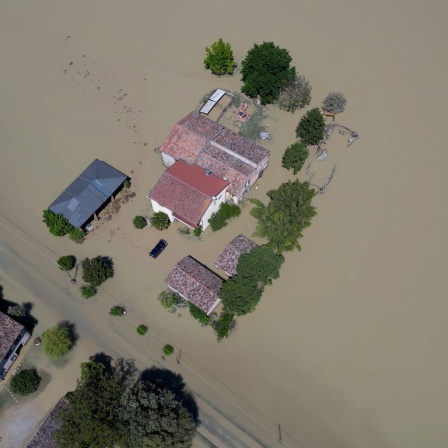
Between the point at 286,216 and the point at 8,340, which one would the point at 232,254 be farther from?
the point at 8,340

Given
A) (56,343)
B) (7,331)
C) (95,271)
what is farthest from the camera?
(95,271)

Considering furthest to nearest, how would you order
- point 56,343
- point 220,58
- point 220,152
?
point 220,58 < point 220,152 < point 56,343

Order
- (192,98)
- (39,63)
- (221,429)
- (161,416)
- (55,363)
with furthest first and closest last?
(39,63), (192,98), (55,363), (221,429), (161,416)

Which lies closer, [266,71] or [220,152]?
[220,152]

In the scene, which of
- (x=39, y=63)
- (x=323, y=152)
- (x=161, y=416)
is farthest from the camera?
(x=39, y=63)

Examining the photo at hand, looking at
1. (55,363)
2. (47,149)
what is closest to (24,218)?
(47,149)

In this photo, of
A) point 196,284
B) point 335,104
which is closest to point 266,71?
point 335,104

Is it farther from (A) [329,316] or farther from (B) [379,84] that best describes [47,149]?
(B) [379,84]
